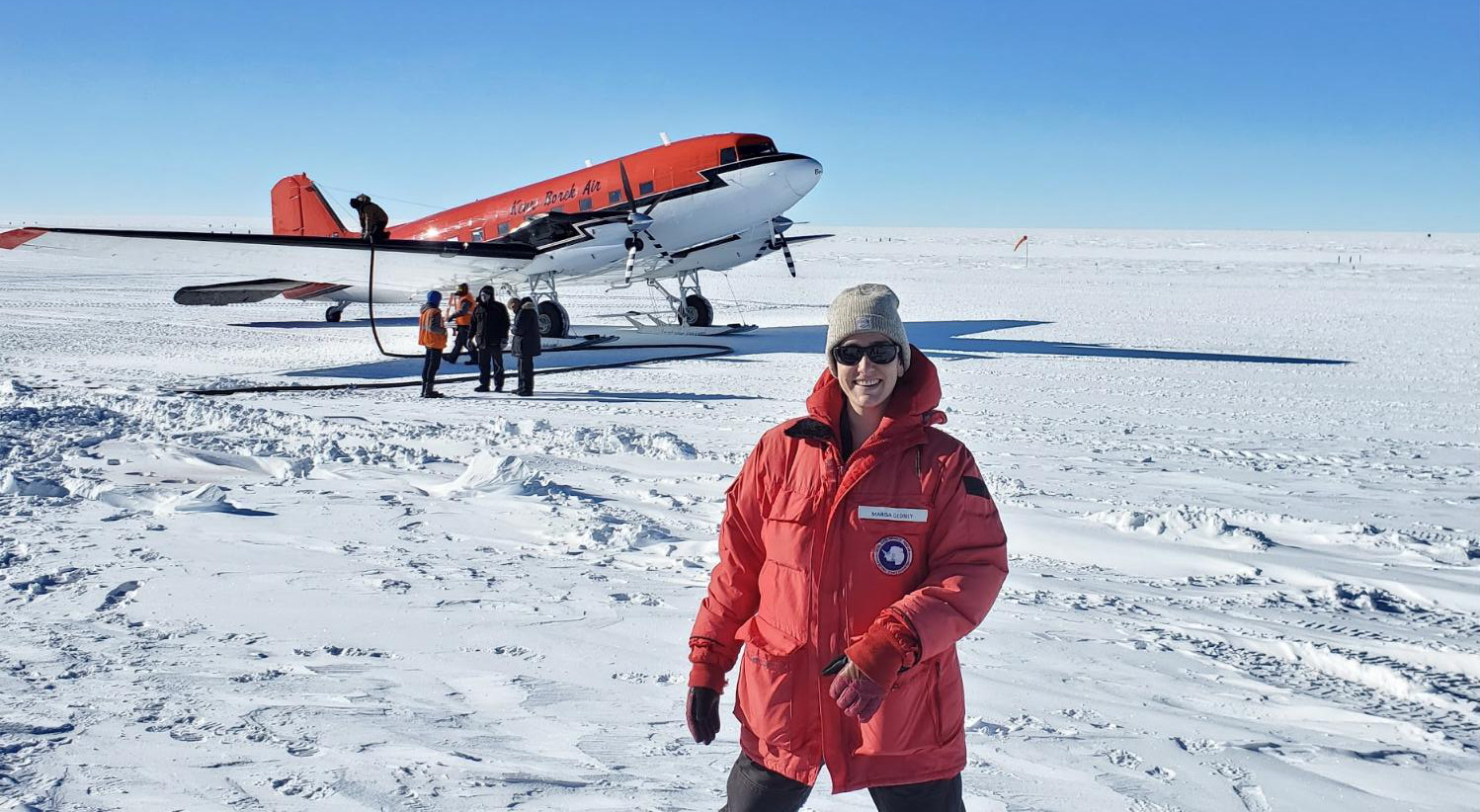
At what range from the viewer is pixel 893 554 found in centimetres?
253

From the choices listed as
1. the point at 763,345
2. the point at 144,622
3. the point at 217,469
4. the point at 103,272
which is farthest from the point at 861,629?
the point at 103,272

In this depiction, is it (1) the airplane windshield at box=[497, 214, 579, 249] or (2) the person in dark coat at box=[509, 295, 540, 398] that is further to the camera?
(1) the airplane windshield at box=[497, 214, 579, 249]

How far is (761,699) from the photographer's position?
263cm

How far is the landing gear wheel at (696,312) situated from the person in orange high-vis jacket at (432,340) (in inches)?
486

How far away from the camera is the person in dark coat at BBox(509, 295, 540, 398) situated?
1413cm

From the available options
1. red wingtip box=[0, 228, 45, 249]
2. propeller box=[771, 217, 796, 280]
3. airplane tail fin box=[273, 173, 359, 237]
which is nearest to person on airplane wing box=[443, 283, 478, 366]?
red wingtip box=[0, 228, 45, 249]

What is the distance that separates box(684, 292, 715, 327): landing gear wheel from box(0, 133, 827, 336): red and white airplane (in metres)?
1.22

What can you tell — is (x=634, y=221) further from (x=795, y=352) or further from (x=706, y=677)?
(x=706, y=677)

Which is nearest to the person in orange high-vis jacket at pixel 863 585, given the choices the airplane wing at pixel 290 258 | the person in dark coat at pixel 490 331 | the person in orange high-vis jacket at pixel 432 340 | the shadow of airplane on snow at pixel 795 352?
the person in orange high-vis jacket at pixel 432 340

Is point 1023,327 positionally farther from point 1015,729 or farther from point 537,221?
point 1015,729

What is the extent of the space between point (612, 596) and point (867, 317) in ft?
12.1

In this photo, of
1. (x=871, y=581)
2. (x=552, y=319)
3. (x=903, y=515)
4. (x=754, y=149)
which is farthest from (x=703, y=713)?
(x=552, y=319)

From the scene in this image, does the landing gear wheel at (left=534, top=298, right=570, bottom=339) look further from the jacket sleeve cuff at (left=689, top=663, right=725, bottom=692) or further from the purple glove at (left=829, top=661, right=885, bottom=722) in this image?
the purple glove at (left=829, top=661, right=885, bottom=722)

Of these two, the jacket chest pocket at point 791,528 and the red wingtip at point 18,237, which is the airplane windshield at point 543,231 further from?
the jacket chest pocket at point 791,528
